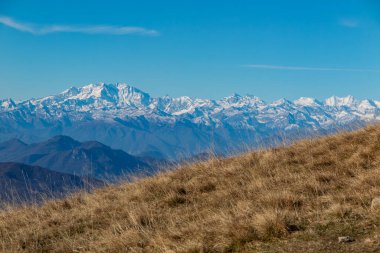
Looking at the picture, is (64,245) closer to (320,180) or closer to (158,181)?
(158,181)

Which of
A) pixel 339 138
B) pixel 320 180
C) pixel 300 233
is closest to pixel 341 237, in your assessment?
pixel 300 233

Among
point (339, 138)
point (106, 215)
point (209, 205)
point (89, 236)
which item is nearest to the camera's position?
point (89, 236)

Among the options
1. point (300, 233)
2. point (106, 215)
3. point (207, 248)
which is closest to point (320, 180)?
point (300, 233)

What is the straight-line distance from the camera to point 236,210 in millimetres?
7371

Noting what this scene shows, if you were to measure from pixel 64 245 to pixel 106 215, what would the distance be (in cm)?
185

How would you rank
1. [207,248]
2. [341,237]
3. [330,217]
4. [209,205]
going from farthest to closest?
[209,205] < [330,217] < [207,248] < [341,237]

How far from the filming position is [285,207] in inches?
283

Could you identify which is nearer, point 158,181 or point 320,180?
point 320,180

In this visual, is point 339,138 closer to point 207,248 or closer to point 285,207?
point 285,207

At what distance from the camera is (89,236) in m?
7.70

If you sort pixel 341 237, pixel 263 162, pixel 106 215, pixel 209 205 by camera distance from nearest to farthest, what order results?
pixel 341 237 < pixel 209 205 < pixel 106 215 < pixel 263 162

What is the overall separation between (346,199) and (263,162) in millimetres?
3913

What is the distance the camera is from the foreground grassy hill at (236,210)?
5.98 meters

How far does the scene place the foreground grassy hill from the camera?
5.98 m
